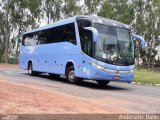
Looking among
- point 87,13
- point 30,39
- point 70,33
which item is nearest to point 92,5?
point 87,13

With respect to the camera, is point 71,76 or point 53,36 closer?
point 71,76

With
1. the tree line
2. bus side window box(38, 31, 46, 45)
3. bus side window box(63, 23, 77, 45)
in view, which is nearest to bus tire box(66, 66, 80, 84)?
bus side window box(63, 23, 77, 45)

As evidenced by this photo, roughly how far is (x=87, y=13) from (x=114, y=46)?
46270 mm

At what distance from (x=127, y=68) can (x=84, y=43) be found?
2.57 meters

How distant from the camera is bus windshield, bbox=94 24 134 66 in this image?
1959 centimetres

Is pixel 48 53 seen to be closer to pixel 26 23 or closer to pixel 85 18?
pixel 85 18

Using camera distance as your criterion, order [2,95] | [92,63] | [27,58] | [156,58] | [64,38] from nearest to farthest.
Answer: [2,95], [92,63], [64,38], [27,58], [156,58]

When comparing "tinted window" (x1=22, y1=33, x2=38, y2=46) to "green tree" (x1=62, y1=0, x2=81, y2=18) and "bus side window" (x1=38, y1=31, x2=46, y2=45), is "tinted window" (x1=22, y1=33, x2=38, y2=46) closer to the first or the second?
"bus side window" (x1=38, y1=31, x2=46, y2=45)

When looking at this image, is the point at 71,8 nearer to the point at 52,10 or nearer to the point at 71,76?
the point at 52,10

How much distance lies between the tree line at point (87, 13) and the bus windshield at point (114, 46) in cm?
4182

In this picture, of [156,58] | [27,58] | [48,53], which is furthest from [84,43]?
[156,58]

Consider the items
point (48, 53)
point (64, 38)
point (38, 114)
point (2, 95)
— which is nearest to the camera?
point (38, 114)

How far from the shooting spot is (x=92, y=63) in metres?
19.6

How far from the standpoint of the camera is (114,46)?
19.9 meters
